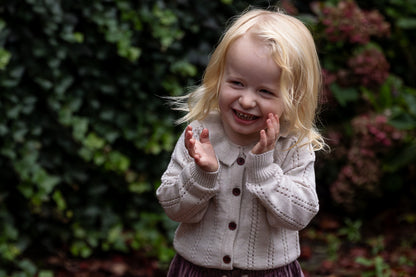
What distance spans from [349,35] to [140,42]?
5.17ft

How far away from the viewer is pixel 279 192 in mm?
1887

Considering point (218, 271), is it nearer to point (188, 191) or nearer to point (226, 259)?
point (226, 259)

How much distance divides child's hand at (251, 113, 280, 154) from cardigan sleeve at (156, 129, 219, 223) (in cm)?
17

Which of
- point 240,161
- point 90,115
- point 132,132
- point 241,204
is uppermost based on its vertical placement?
point 240,161

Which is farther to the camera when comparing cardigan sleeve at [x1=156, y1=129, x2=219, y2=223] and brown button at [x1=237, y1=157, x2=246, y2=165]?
brown button at [x1=237, y1=157, x2=246, y2=165]

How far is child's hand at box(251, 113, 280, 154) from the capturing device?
1838mm

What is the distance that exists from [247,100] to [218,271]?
24.8 inches

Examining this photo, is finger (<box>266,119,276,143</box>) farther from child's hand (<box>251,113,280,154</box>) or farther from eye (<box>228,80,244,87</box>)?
eye (<box>228,80,244,87</box>)

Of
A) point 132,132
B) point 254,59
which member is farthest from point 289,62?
point 132,132

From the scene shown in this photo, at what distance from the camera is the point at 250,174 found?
191 centimetres

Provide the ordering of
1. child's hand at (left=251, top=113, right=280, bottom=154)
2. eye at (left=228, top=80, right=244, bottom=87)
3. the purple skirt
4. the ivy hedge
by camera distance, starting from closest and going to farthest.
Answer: child's hand at (left=251, top=113, right=280, bottom=154) < eye at (left=228, top=80, right=244, bottom=87) < the purple skirt < the ivy hedge

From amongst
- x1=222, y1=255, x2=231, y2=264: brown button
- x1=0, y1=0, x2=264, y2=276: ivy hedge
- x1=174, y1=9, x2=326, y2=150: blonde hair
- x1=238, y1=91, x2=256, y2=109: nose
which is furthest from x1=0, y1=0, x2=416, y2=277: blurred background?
x1=222, y1=255, x2=231, y2=264: brown button

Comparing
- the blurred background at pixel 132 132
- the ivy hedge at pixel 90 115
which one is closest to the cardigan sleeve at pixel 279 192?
the blurred background at pixel 132 132

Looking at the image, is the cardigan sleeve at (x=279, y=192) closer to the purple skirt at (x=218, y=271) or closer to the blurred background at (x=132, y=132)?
the purple skirt at (x=218, y=271)
